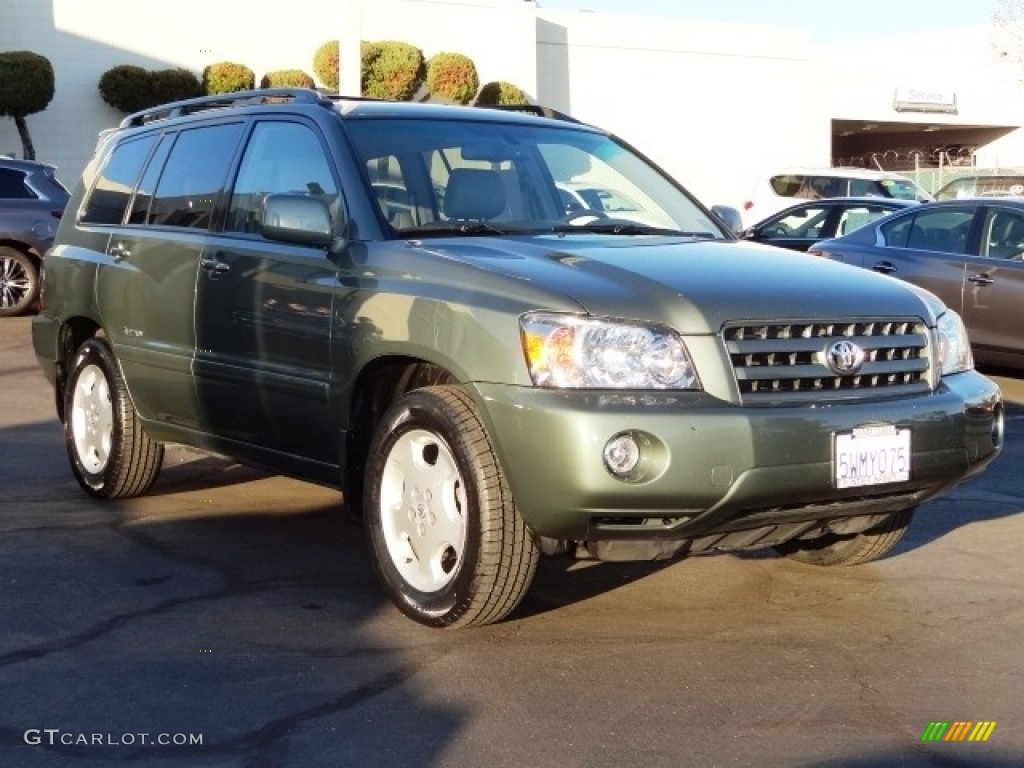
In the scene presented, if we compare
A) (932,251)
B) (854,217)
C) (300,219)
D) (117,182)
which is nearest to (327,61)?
(854,217)

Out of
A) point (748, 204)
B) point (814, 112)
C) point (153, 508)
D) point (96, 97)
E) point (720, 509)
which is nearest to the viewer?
point (720, 509)

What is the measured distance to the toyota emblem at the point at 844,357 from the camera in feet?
16.8

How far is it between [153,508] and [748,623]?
3.12 meters

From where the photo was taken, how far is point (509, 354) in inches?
195

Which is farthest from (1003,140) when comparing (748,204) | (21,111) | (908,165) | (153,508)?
(153,508)

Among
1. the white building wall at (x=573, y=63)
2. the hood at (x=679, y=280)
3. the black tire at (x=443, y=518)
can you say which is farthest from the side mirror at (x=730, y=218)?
the white building wall at (x=573, y=63)

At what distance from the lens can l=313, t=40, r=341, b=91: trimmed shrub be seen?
3117 cm

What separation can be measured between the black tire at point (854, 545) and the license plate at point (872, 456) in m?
0.79

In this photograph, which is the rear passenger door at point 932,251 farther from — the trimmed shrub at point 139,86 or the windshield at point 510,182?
the trimmed shrub at point 139,86

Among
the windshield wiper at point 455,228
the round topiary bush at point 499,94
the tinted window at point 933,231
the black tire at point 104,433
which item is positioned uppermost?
the round topiary bush at point 499,94

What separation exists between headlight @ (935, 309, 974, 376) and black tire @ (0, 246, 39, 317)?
1267 cm

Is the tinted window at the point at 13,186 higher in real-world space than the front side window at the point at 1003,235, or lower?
higher

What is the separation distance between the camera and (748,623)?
217 inches

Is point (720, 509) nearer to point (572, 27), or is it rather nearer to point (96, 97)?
point (96, 97)
